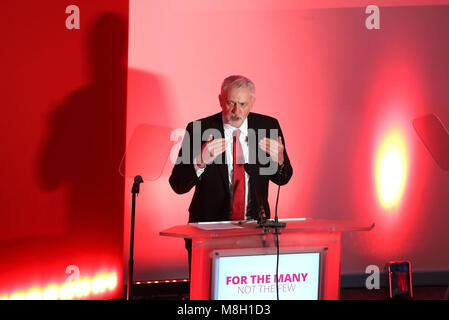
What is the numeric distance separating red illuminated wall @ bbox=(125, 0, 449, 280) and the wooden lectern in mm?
1812

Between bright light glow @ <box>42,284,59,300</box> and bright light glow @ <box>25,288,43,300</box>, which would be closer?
bright light glow @ <box>25,288,43,300</box>

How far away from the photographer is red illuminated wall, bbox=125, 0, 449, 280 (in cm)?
409

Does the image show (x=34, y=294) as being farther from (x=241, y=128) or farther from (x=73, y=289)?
(x=241, y=128)

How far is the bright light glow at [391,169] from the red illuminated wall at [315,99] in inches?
1.2

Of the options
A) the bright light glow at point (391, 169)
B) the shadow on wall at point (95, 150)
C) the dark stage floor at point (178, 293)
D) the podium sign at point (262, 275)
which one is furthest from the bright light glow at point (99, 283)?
the bright light glow at point (391, 169)

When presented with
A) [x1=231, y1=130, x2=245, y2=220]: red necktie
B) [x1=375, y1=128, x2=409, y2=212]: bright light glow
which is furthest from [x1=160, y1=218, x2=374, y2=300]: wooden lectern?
[x1=375, y1=128, x2=409, y2=212]: bright light glow

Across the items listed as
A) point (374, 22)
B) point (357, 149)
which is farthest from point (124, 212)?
point (374, 22)

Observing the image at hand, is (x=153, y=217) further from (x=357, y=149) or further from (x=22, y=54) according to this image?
(x=357, y=149)

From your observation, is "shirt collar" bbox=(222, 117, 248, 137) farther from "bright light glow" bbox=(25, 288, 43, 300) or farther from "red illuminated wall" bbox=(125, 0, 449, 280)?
"bright light glow" bbox=(25, 288, 43, 300)

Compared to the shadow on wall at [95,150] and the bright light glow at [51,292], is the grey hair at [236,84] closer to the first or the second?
the shadow on wall at [95,150]

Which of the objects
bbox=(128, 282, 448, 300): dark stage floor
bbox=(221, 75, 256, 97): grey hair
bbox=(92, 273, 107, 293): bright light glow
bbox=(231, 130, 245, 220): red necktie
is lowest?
bbox=(128, 282, 448, 300): dark stage floor

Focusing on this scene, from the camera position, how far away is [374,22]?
4453mm

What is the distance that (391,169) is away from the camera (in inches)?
178

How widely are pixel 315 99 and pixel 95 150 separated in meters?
1.96
